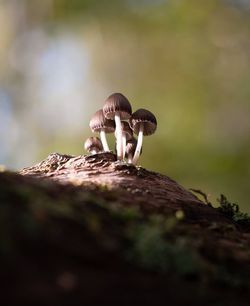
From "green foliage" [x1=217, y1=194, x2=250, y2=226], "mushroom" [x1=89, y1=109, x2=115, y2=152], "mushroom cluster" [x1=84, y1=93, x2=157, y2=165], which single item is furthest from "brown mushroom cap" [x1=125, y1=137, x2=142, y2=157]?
"green foliage" [x1=217, y1=194, x2=250, y2=226]

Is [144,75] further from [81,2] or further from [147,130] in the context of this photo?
[147,130]

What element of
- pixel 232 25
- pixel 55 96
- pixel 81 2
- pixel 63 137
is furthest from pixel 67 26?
pixel 232 25

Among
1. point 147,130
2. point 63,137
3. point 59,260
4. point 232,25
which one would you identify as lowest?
point 59,260

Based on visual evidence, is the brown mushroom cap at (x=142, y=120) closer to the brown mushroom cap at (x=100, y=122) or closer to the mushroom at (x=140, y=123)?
the mushroom at (x=140, y=123)

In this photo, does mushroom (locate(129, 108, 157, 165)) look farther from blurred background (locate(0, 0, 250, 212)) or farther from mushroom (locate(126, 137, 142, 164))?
blurred background (locate(0, 0, 250, 212))

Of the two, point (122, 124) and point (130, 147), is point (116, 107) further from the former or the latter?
point (130, 147)

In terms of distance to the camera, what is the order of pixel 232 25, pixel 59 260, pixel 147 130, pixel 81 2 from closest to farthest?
pixel 59 260
pixel 147 130
pixel 232 25
pixel 81 2
